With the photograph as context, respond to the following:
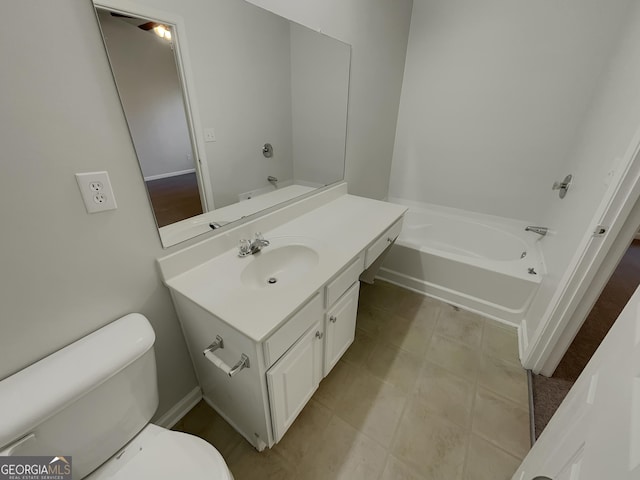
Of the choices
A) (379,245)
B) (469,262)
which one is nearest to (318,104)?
(379,245)

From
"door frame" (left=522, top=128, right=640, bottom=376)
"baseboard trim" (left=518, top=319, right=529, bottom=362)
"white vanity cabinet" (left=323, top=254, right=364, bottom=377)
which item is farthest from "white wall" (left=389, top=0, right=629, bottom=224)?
"white vanity cabinet" (left=323, top=254, right=364, bottom=377)

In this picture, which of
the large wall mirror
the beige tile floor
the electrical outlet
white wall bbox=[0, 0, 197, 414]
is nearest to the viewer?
white wall bbox=[0, 0, 197, 414]

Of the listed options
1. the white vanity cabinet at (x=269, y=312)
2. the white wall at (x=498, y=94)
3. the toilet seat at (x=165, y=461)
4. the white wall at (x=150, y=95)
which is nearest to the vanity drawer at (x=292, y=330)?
the white vanity cabinet at (x=269, y=312)

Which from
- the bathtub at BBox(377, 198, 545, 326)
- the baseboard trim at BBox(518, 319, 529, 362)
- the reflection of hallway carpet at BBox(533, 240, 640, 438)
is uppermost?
the bathtub at BBox(377, 198, 545, 326)

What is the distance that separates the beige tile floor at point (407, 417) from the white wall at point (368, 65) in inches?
51.5

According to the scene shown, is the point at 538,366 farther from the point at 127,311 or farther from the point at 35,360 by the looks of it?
the point at 35,360

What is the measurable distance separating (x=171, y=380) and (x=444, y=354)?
4.99ft

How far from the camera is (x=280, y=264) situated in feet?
4.23

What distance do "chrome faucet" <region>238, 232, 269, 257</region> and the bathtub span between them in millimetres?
1297

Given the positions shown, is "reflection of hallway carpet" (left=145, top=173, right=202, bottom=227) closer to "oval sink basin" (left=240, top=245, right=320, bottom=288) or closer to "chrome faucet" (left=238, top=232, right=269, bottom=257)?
"chrome faucet" (left=238, top=232, right=269, bottom=257)

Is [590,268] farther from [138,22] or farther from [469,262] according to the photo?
[138,22]

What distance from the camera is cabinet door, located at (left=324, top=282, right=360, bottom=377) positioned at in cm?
116

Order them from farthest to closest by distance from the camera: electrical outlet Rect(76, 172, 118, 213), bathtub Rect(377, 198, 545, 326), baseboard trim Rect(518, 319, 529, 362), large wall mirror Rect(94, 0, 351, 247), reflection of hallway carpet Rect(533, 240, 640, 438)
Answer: bathtub Rect(377, 198, 545, 326)
baseboard trim Rect(518, 319, 529, 362)
reflection of hallway carpet Rect(533, 240, 640, 438)
large wall mirror Rect(94, 0, 351, 247)
electrical outlet Rect(76, 172, 118, 213)

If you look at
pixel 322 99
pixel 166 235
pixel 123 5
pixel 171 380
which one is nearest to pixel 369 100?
pixel 322 99
